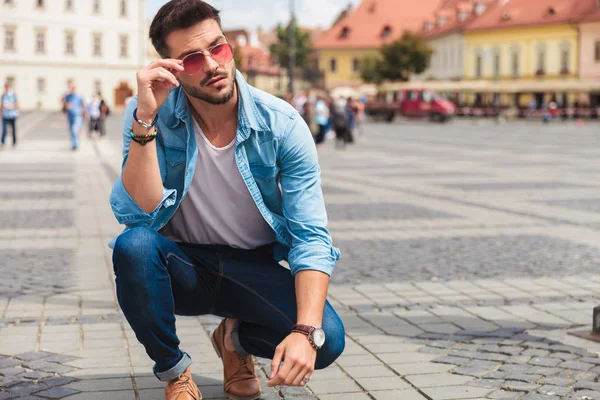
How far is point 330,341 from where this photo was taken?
3328 millimetres

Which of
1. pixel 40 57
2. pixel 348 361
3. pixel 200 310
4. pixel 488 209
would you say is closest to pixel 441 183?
pixel 488 209

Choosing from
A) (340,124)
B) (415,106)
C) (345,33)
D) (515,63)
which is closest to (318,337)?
(340,124)

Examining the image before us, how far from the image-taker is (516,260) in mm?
7586

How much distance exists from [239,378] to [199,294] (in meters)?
0.47

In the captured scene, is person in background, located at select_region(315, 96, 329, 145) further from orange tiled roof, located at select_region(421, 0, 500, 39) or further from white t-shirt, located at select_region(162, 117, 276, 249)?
orange tiled roof, located at select_region(421, 0, 500, 39)

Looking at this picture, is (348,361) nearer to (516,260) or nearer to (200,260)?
(200,260)

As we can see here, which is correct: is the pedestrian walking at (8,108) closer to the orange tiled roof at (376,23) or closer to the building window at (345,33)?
the orange tiled roof at (376,23)

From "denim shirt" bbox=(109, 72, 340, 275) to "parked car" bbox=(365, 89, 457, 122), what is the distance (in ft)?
165

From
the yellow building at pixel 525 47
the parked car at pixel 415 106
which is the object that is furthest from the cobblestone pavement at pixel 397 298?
the yellow building at pixel 525 47

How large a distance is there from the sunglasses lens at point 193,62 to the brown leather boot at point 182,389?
107cm

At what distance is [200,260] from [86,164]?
15.7m

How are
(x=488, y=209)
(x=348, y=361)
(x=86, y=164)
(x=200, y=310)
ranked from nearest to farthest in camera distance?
(x=200, y=310) < (x=348, y=361) < (x=488, y=209) < (x=86, y=164)

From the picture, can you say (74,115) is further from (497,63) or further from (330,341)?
(497,63)

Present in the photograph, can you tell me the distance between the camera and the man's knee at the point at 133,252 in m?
3.36
